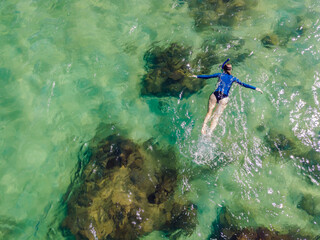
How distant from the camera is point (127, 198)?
6.74m

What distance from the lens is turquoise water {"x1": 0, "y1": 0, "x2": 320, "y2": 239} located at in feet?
22.9

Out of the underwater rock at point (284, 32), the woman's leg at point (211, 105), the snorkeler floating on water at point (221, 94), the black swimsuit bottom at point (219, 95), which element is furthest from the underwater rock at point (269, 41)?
the woman's leg at point (211, 105)

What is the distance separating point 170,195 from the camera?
699 centimetres

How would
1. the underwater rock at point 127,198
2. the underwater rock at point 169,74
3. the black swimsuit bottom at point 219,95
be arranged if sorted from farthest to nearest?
the underwater rock at point 169,74 → the black swimsuit bottom at point 219,95 → the underwater rock at point 127,198

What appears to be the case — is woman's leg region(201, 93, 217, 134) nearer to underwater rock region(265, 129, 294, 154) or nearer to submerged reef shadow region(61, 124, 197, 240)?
submerged reef shadow region(61, 124, 197, 240)

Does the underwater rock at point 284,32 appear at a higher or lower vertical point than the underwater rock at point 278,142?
higher

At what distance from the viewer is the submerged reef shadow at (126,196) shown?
6.50 metres

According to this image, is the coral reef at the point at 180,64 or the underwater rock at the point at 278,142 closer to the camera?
the underwater rock at the point at 278,142

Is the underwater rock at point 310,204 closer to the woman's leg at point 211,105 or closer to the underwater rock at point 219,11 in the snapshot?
the woman's leg at point 211,105

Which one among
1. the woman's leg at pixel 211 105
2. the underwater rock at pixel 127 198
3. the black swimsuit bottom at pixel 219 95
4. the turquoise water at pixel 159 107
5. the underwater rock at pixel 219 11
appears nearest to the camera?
the underwater rock at pixel 127 198

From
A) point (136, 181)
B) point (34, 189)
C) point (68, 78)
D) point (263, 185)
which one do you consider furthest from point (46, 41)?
point (263, 185)

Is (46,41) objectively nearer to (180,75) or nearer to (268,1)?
(180,75)

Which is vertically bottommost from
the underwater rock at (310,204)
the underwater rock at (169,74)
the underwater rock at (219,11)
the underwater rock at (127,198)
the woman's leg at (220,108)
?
the underwater rock at (310,204)

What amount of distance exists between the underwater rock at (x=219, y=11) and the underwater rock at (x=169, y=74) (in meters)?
1.83
